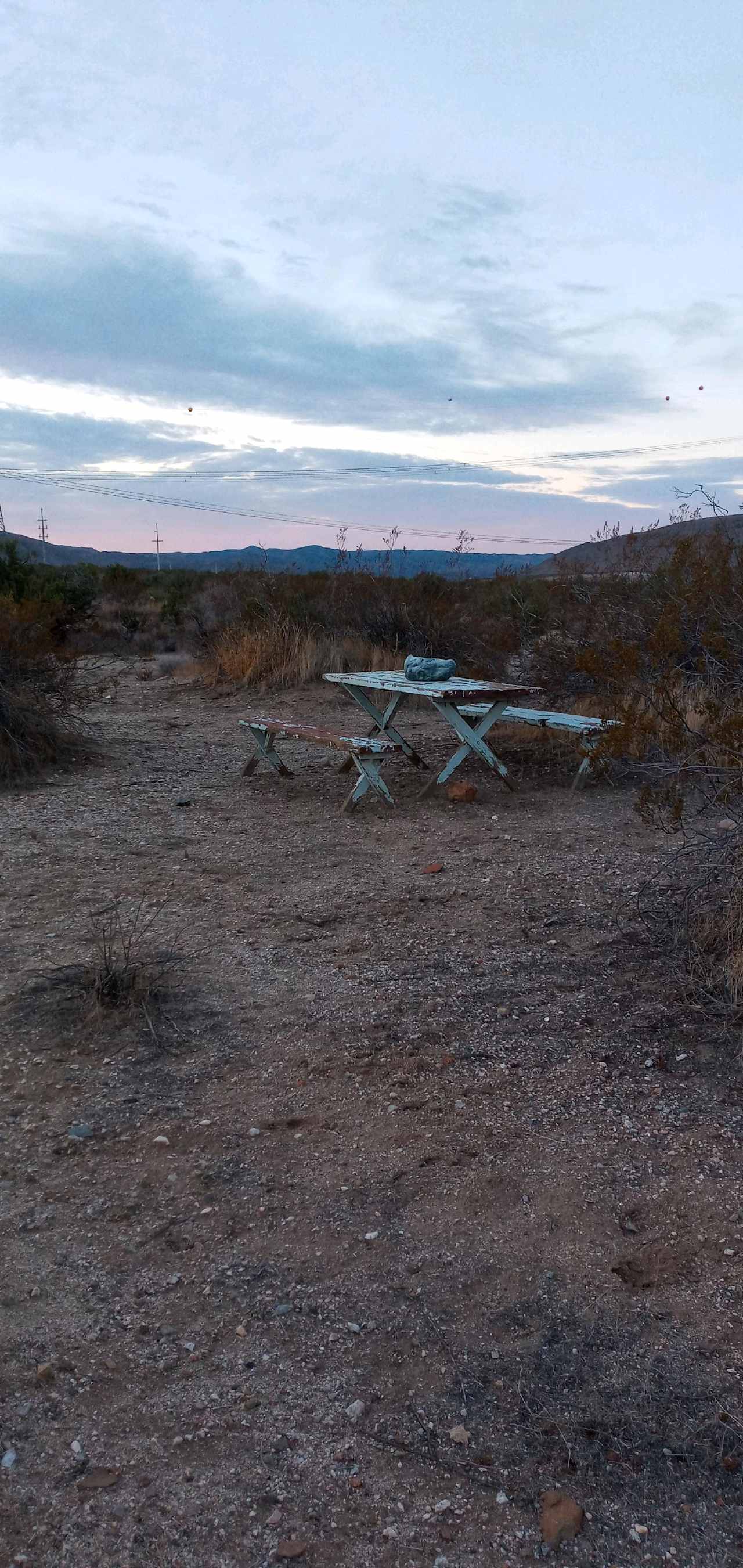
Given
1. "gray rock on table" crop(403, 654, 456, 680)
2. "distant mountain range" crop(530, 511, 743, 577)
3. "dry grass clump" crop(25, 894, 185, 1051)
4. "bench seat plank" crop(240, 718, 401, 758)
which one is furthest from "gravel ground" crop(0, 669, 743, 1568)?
"distant mountain range" crop(530, 511, 743, 577)

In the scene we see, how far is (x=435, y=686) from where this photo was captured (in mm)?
6387

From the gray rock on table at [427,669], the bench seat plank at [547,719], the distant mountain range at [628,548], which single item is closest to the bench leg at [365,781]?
the gray rock on table at [427,669]

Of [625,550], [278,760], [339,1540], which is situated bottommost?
[339,1540]

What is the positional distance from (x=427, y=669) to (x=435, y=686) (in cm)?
42

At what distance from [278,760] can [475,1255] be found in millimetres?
5288

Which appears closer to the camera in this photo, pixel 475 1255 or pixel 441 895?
pixel 475 1255

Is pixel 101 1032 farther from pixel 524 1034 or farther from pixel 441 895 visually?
pixel 441 895

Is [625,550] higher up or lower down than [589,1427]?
higher up

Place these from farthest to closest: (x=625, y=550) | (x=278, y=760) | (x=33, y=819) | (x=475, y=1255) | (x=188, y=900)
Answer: (x=625, y=550), (x=278, y=760), (x=33, y=819), (x=188, y=900), (x=475, y=1255)

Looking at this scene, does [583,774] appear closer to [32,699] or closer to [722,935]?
[722,935]

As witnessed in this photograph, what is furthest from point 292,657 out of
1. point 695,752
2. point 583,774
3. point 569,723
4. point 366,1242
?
point 366,1242

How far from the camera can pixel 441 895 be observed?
4750 mm

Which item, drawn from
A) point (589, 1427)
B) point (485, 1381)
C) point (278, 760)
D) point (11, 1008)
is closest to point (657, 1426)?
point (589, 1427)

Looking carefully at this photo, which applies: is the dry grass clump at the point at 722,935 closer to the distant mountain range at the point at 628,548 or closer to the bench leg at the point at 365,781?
the bench leg at the point at 365,781
